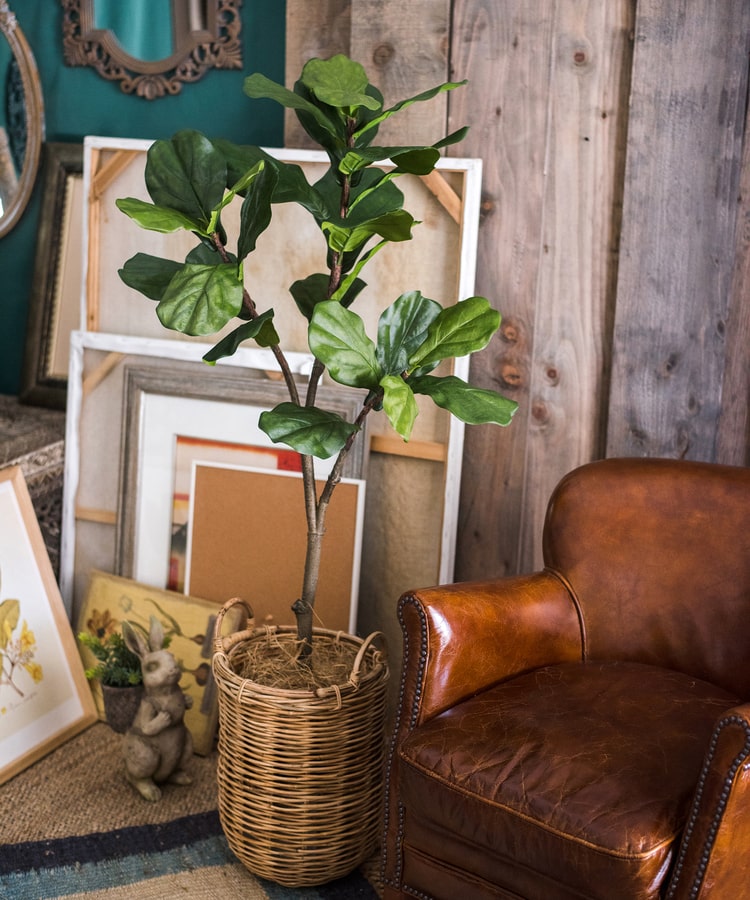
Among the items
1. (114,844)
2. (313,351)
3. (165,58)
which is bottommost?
(114,844)

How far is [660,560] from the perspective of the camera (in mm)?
1982

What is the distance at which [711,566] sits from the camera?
1.93 m

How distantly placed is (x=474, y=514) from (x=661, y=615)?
65 cm

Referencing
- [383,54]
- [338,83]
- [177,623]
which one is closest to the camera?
[338,83]

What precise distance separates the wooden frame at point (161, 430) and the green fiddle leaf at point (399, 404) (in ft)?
3.02

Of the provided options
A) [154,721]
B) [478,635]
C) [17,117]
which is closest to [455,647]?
[478,635]

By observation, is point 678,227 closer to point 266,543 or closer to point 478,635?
point 478,635

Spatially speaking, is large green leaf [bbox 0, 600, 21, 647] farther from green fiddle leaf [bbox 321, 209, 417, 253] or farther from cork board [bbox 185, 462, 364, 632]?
green fiddle leaf [bbox 321, 209, 417, 253]

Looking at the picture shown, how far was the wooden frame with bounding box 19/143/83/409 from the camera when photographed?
2986mm

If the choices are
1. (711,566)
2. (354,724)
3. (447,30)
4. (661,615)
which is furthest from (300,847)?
(447,30)

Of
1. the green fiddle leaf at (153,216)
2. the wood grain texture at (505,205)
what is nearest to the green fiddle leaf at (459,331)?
the green fiddle leaf at (153,216)

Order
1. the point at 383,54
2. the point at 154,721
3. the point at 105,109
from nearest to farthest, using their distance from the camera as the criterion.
→ 1. the point at 154,721
2. the point at 383,54
3. the point at 105,109

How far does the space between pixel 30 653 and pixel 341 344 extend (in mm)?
1290

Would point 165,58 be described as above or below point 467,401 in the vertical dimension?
above
